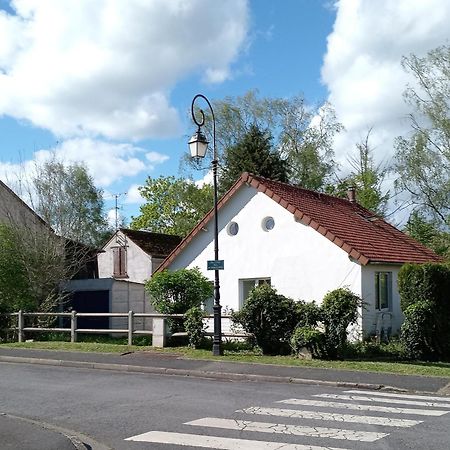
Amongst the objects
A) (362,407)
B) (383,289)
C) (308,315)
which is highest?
(383,289)

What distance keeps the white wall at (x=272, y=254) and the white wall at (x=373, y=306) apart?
456mm

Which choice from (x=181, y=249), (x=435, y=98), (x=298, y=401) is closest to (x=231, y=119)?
(x=435, y=98)

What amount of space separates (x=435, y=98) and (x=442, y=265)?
16244mm

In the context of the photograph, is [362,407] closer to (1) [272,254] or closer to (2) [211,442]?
(2) [211,442]

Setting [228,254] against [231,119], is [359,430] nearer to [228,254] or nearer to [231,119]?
[228,254]

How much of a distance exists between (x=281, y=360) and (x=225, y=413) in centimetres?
655

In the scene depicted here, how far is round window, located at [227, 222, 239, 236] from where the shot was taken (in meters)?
23.7

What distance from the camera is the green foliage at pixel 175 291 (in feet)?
64.7

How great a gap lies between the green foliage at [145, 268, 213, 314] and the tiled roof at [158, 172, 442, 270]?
4.27 metres

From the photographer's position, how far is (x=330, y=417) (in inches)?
365

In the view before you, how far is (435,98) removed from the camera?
104ft

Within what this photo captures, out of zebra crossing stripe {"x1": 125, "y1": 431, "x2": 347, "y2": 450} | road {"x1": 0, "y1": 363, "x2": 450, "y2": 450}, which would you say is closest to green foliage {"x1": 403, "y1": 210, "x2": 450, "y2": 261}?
road {"x1": 0, "y1": 363, "x2": 450, "y2": 450}

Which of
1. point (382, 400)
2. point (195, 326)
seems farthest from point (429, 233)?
point (382, 400)

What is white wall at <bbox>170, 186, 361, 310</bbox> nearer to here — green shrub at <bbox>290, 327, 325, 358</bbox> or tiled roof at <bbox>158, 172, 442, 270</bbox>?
tiled roof at <bbox>158, 172, 442, 270</bbox>
